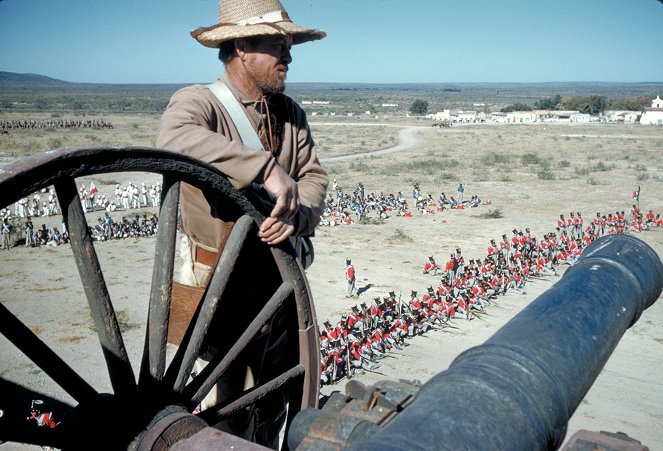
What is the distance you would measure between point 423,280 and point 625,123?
7383 centimetres

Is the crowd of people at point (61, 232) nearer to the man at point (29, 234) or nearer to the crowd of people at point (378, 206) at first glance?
the man at point (29, 234)

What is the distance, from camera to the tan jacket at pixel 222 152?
88.4 inches

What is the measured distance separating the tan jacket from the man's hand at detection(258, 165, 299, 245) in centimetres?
5

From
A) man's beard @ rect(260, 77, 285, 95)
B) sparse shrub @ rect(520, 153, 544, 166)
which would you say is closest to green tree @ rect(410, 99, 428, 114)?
sparse shrub @ rect(520, 153, 544, 166)

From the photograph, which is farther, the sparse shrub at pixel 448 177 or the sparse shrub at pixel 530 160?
the sparse shrub at pixel 530 160

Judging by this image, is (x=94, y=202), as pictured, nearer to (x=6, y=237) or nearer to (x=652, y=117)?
(x=6, y=237)

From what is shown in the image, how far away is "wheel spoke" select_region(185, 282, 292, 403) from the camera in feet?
7.86

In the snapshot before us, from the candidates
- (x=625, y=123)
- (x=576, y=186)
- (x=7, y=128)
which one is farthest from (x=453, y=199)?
(x=625, y=123)

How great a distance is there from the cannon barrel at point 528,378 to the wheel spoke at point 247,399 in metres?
0.57

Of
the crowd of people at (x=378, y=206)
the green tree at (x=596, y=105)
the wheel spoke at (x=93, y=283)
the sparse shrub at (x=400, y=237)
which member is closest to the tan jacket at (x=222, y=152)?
the wheel spoke at (x=93, y=283)

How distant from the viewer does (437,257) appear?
701 inches

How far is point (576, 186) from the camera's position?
3012cm

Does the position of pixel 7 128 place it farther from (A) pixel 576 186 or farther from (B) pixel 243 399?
(B) pixel 243 399

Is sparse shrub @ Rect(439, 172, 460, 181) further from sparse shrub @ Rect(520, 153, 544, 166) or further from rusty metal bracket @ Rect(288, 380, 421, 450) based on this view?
rusty metal bracket @ Rect(288, 380, 421, 450)
